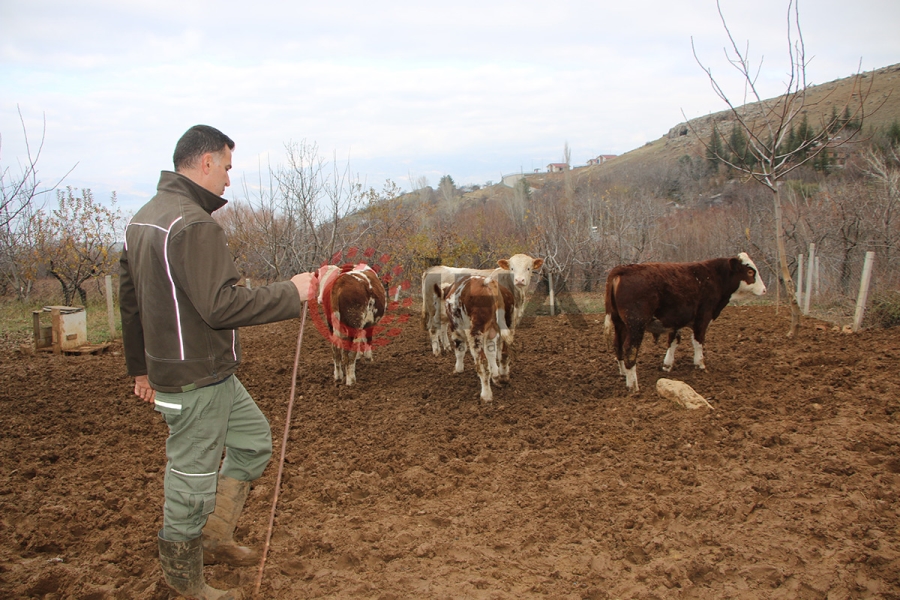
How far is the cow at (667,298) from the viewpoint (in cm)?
688

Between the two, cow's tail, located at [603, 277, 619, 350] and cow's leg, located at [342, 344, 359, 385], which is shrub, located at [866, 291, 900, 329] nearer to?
cow's tail, located at [603, 277, 619, 350]

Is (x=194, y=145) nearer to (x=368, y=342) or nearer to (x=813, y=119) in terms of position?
(x=368, y=342)

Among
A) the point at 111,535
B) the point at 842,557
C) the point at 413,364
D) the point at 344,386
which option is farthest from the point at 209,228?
the point at 413,364

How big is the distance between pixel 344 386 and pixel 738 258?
18.9ft

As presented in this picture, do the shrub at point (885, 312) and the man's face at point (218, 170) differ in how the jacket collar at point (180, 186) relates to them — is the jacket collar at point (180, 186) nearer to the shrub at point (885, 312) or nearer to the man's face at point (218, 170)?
the man's face at point (218, 170)

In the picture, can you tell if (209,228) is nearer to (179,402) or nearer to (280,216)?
(179,402)

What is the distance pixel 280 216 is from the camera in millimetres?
15273

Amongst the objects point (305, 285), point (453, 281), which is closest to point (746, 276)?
point (453, 281)

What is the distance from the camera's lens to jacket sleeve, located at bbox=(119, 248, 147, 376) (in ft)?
9.41

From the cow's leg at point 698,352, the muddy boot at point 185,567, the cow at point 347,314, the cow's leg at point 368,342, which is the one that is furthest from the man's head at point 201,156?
the cow's leg at point 698,352

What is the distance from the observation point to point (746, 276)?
8164 mm

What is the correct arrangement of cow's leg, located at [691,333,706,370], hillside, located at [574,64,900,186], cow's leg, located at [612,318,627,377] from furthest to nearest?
hillside, located at [574,64,900,186] → cow's leg, located at [691,333,706,370] → cow's leg, located at [612,318,627,377]

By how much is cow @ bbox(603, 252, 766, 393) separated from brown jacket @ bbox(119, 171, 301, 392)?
506cm

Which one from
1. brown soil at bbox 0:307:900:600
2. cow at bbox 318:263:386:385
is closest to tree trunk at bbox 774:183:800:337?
brown soil at bbox 0:307:900:600
